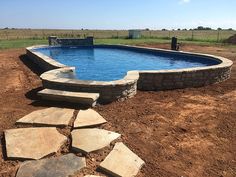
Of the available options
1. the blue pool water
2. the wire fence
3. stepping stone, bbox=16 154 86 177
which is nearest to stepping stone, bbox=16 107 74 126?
stepping stone, bbox=16 154 86 177

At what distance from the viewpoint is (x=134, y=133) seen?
517 cm

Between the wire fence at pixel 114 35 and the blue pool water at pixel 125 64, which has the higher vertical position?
the wire fence at pixel 114 35

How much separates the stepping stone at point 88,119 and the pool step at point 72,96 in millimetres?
353

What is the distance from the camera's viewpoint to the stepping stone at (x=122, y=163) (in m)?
3.81

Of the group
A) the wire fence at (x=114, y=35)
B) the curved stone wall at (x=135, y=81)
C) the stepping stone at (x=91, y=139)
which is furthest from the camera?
the wire fence at (x=114, y=35)

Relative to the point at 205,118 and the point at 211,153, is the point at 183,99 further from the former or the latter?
the point at 211,153

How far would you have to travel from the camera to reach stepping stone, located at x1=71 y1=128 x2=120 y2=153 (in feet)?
14.4

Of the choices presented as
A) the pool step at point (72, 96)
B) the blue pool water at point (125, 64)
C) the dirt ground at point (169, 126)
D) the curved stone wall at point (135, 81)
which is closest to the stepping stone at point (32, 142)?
the dirt ground at point (169, 126)

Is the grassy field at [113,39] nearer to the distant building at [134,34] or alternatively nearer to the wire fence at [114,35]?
the wire fence at [114,35]

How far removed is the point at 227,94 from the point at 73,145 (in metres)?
5.61

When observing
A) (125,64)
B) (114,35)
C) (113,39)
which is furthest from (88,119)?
(114,35)

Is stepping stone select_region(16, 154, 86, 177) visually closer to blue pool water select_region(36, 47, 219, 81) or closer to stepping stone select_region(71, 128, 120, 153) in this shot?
stepping stone select_region(71, 128, 120, 153)

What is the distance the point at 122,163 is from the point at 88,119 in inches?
68.4

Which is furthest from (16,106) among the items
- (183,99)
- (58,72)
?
(183,99)
